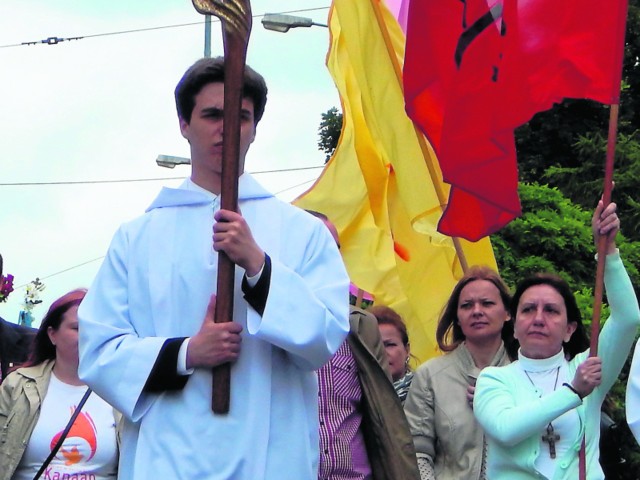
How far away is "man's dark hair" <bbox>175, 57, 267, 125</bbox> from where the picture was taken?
4.21 m

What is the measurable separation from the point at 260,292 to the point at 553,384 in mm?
2205

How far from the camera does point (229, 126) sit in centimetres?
399

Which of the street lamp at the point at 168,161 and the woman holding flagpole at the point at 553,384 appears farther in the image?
the street lamp at the point at 168,161

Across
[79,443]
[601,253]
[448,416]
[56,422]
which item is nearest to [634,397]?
[601,253]

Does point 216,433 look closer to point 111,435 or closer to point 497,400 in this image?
point 497,400

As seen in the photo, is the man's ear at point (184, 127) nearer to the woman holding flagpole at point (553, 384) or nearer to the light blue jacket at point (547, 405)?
the woman holding flagpole at point (553, 384)

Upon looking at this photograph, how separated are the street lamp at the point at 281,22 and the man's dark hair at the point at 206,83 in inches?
520

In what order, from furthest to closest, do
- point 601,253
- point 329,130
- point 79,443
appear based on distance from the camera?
point 329,130, point 79,443, point 601,253

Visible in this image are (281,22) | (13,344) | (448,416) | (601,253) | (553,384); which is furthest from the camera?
(281,22)

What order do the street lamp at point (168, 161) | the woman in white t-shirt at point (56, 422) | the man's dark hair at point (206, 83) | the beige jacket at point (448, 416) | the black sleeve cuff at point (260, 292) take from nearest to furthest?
the black sleeve cuff at point (260, 292) → the man's dark hair at point (206, 83) → the woman in white t-shirt at point (56, 422) → the beige jacket at point (448, 416) → the street lamp at point (168, 161)

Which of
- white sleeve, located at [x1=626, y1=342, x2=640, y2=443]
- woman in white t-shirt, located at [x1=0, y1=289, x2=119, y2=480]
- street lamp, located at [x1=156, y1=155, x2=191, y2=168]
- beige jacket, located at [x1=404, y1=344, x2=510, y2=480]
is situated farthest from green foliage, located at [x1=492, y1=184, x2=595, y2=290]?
white sleeve, located at [x1=626, y1=342, x2=640, y2=443]

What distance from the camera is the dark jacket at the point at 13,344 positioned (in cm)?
690

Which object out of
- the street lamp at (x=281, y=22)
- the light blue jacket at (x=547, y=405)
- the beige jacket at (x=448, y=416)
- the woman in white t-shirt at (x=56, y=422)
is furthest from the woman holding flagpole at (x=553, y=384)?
the street lamp at (x=281, y=22)

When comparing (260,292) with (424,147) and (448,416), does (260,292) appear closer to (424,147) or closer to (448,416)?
(448,416)
